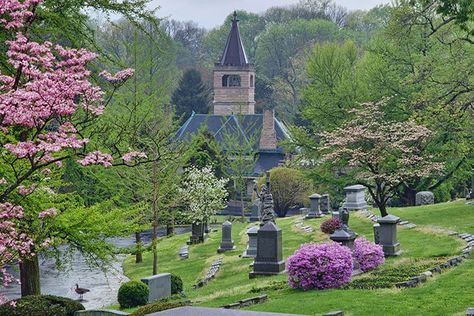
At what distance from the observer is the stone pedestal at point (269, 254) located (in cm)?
2728

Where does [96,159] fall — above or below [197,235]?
above

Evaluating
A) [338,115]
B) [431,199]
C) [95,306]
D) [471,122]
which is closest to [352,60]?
[338,115]

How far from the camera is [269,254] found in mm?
27406

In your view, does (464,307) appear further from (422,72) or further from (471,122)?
(471,122)

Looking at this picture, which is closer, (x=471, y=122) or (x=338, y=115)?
(x=471, y=122)

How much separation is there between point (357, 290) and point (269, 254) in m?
6.63

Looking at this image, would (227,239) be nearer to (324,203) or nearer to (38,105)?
(324,203)

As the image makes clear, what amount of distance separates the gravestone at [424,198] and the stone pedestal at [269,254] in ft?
71.3

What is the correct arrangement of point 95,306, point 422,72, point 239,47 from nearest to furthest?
point 95,306 → point 422,72 → point 239,47

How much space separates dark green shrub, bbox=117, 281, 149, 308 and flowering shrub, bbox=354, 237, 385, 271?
20.4ft

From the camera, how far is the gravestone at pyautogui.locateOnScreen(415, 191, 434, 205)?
47.5 m

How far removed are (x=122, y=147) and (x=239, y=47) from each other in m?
63.8

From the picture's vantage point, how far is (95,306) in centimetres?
2956

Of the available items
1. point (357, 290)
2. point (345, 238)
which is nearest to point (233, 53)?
point (345, 238)
